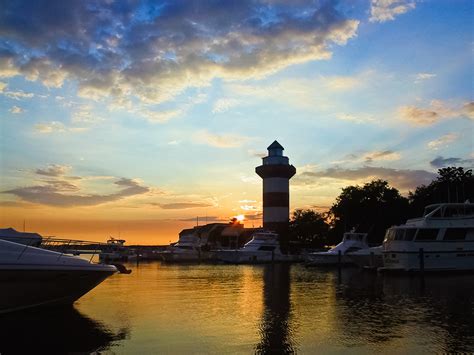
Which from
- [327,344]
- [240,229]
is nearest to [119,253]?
[240,229]

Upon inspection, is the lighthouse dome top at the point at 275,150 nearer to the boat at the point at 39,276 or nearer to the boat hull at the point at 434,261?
the boat hull at the point at 434,261

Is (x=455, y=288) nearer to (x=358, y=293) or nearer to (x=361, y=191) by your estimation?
(x=358, y=293)

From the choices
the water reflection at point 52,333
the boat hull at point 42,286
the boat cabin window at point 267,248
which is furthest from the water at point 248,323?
the boat cabin window at point 267,248

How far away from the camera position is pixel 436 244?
36406 millimetres

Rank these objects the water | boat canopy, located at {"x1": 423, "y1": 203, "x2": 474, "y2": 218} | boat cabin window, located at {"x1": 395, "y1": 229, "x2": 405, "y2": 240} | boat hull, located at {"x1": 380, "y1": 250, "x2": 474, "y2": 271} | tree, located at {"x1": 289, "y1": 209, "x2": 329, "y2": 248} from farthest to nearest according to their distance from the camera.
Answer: tree, located at {"x1": 289, "y1": 209, "x2": 329, "y2": 248}
boat canopy, located at {"x1": 423, "y1": 203, "x2": 474, "y2": 218}
boat cabin window, located at {"x1": 395, "y1": 229, "x2": 405, "y2": 240}
boat hull, located at {"x1": 380, "y1": 250, "x2": 474, "y2": 271}
the water

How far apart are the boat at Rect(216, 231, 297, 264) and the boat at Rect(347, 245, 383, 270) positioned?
16803 millimetres

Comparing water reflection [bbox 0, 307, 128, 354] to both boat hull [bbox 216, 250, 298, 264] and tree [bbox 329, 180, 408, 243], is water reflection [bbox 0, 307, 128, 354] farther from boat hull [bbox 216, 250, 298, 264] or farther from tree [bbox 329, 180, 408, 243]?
tree [bbox 329, 180, 408, 243]

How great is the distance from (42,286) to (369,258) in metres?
33.1

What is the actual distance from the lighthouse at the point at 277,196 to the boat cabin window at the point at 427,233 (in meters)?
42.0

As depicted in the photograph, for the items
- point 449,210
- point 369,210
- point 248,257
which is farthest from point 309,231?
point 449,210

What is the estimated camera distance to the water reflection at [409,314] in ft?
43.2

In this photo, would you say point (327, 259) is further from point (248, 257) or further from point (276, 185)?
point (276, 185)

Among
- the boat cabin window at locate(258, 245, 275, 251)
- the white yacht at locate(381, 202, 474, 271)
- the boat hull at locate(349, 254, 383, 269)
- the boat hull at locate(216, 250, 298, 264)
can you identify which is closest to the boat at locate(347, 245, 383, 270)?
the boat hull at locate(349, 254, 383, 269)

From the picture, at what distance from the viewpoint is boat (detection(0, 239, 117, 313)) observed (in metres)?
15.4
